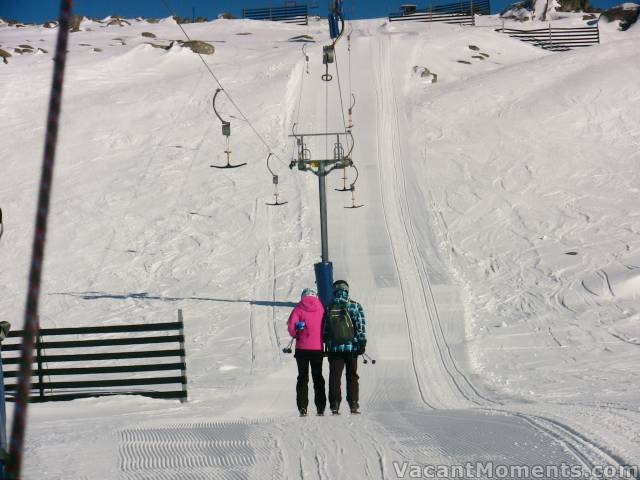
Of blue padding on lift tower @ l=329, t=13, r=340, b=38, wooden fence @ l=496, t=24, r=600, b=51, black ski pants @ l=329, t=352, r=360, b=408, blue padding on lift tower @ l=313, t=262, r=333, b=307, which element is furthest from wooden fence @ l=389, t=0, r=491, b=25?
black ski pants @ l=329, t=352, r=360, b=408

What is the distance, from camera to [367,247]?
24078 millimetres

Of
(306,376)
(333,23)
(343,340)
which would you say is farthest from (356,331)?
(333,23)

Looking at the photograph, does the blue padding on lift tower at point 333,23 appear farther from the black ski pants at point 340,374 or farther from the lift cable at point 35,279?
the lift cable at point 35,279

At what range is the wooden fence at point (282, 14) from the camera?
243ft

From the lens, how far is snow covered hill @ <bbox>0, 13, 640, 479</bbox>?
7566 millimetres

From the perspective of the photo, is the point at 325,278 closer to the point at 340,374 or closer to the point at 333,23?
the point at 333,23

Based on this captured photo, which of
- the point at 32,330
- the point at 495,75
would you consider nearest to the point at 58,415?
the point at 32,330

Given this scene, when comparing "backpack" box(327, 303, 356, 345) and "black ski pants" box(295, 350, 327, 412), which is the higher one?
"backpack" box(327, 303, 356, 345)

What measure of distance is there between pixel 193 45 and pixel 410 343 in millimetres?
38486

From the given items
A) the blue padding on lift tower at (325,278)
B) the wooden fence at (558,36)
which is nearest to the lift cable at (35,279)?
the blue padding on lift tower at (325,278)

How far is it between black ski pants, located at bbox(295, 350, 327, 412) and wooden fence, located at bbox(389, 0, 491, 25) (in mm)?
60458

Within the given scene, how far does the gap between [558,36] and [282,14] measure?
25.6 metres

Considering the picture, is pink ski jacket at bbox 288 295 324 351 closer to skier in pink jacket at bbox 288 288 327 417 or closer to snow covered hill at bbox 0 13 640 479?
skier in pink jacket at bbox 288 288 327 417

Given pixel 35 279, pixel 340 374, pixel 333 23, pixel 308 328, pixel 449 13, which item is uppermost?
pixel 449 13
